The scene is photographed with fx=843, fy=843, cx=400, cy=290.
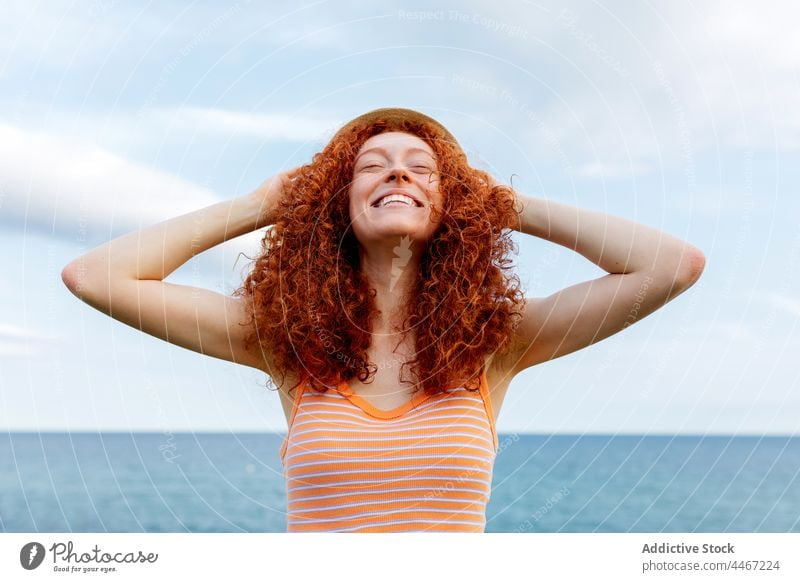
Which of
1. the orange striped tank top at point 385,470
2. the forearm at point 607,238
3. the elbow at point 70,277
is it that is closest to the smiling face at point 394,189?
the forearm at point 607,238

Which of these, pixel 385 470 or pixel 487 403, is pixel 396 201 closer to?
pixel 487 403

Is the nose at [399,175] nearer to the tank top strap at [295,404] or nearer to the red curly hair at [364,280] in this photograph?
the red curly hair at [364,280]

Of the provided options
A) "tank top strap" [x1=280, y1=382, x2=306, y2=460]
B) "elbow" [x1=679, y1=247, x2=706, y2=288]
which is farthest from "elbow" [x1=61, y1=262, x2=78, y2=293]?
"elbow" [x1=679, y1=247, x2=706, y2=288]

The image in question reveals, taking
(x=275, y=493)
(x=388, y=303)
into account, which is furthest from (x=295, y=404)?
(x=275, y=493)

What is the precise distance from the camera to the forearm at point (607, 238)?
2.97m

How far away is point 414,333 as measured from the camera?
3094 millimetres

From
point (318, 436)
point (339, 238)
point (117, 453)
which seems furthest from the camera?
point (117, 453)

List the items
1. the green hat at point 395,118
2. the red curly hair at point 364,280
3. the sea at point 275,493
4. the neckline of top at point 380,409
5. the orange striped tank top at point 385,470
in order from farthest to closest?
the sea at point 275,493
the green hat at point 395,118
the red curly hair at point 364,280
the neckline of top at point 380,409
the orange striped tank top at point 385,470

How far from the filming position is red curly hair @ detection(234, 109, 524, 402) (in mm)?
2993

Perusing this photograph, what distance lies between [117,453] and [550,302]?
37.8 meters

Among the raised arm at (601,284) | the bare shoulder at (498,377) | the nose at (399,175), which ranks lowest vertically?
the bare shoulder at (498,377)
